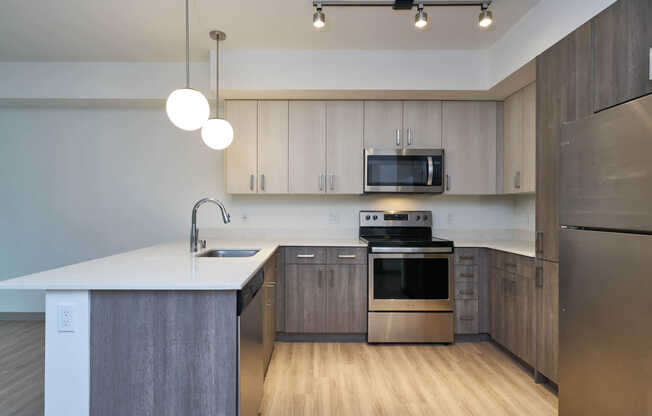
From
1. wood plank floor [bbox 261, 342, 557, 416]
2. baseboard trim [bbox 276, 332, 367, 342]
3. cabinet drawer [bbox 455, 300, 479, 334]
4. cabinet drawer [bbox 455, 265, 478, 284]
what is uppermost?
cabinet drawer [bbox 455, 265, 478, 284]

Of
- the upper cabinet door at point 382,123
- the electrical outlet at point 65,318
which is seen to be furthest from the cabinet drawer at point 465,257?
the electrical outlet at point 65,318

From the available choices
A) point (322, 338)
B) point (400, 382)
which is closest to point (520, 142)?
point (400, 382)

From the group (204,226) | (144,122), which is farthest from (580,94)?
(144,122)

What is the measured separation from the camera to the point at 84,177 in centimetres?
370

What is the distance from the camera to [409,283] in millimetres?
3068

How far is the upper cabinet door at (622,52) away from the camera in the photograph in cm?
154

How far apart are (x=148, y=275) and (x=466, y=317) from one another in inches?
105

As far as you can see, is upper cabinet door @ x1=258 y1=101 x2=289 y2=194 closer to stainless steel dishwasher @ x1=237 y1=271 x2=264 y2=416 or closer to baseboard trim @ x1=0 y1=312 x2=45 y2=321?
stainless steel dishwasher @ x1=237 y1=271 x2=264 y2=416

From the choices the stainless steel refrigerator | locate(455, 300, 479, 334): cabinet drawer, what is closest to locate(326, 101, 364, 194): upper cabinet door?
locate(455, 300, 479, 334): cabinet drawer

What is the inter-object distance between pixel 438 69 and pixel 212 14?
74.1 inches

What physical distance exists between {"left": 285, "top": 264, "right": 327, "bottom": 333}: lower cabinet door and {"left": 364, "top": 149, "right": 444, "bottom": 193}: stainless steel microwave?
3.14 feet

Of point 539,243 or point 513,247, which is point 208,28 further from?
point 513,247

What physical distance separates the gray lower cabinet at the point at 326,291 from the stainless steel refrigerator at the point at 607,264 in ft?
5.29

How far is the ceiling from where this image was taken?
7.98 feet
